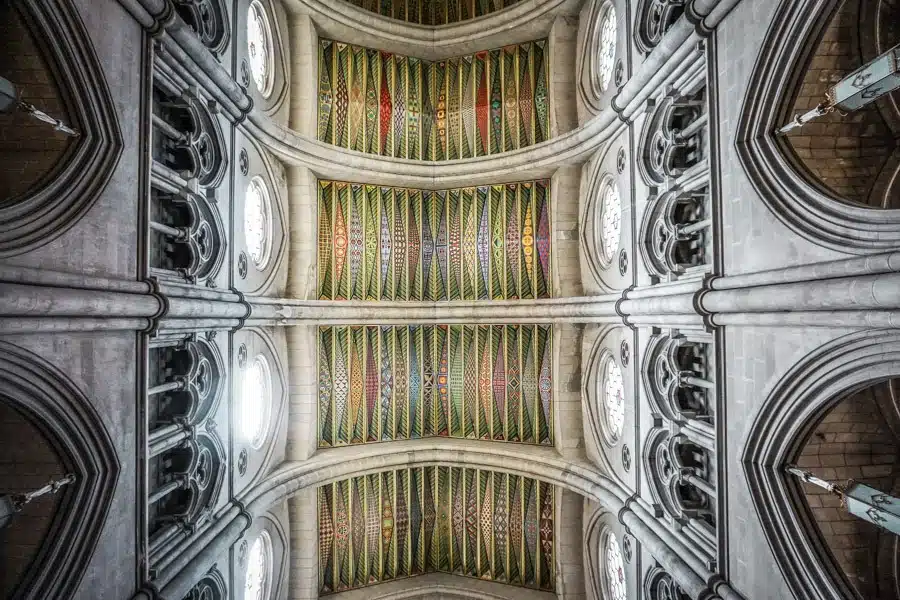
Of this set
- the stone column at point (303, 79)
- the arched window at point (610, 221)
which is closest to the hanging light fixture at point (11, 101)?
the stone column at point (303, 79)

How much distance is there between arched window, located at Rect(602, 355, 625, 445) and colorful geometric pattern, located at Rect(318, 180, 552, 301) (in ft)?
9.77

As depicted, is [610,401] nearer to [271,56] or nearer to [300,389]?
[300,389]

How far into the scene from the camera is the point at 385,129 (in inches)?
654

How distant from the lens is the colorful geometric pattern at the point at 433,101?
15.8 metres

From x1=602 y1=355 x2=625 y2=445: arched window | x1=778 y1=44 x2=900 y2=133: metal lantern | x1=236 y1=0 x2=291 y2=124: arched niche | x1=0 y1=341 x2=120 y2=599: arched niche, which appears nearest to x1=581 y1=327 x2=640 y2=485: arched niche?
x1=602 y1=355 x2=625 y2=445: arched window

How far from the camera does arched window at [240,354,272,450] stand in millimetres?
13234

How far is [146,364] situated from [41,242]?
95.8 inches

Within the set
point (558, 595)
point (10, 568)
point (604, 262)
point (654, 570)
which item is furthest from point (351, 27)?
point (558, 595)

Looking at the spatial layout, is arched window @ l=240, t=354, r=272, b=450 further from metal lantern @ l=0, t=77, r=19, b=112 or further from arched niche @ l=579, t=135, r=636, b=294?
arched niche @ l=579, t=135, r=636, b=294

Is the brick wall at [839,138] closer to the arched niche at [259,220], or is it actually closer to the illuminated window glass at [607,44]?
the illuminated window glass at [607,44]

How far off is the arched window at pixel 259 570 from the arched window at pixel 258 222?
6.78 m

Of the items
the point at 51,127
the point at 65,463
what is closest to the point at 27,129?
the point at 51,127

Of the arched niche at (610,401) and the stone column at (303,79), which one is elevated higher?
the stone column at (303,79)

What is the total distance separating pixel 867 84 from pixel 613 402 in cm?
939
